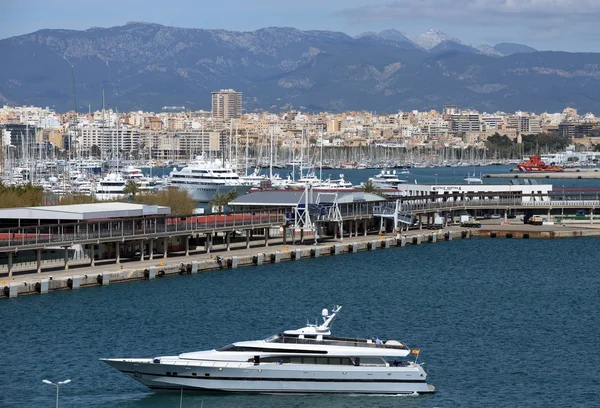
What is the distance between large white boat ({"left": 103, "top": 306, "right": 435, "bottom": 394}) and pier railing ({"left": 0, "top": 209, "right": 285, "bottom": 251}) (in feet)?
57.2

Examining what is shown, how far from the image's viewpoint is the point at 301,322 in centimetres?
4012

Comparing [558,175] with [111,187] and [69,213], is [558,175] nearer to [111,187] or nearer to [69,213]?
[111,187]

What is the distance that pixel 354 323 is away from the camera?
4028 cm

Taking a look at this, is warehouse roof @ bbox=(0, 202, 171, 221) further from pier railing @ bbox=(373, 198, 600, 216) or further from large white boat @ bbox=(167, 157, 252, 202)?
large white boat @ bbox=(167, 157, 252, 202)

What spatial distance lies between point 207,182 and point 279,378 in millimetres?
77210

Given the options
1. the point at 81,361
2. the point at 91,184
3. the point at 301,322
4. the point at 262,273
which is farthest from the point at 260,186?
the point at 81,361

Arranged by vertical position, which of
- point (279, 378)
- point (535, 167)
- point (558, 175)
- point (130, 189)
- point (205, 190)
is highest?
point (130, 189)

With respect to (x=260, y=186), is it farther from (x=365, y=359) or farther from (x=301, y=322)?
(x=365, y=359)

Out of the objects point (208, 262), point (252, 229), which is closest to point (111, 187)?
point (252, 229)

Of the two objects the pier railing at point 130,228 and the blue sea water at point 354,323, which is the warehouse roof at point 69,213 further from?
the blue sea water at point 354,323

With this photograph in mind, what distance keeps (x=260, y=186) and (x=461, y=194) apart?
29.6 meters

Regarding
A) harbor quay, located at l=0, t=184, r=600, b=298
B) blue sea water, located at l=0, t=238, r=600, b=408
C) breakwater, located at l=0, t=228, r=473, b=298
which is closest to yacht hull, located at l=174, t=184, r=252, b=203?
harbor quay, located at l=0, t=184, r=600, b=298

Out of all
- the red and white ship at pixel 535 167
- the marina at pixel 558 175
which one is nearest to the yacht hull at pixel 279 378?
the marina at pixel 558 175

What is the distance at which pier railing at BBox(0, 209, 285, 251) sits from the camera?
47.1m
